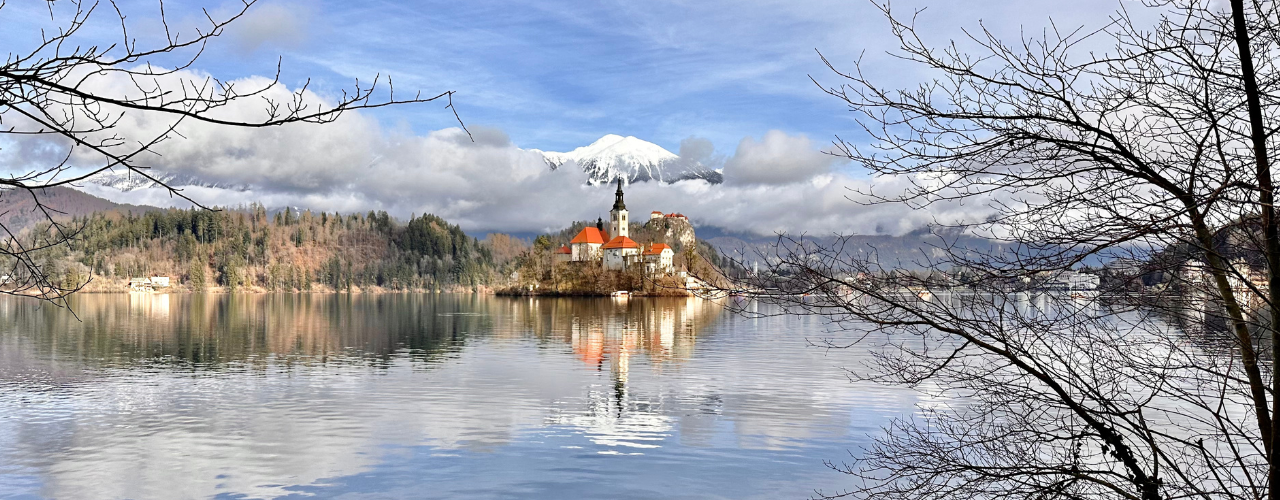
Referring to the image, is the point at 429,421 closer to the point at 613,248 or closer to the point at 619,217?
the point at 613,248

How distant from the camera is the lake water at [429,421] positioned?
1510cm

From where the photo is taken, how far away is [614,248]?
5896 inches

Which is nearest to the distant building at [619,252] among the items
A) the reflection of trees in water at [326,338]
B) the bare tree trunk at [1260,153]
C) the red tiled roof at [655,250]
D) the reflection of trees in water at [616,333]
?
the red tiled roof at [655,250]

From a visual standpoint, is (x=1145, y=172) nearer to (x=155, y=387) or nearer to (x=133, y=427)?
(x=133, y=427)

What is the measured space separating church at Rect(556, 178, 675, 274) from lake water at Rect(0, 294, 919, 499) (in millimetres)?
99164

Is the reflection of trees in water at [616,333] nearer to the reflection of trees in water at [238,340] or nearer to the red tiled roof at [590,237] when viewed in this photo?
the reflection of trees in water at [238,340]

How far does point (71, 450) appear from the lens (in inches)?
672

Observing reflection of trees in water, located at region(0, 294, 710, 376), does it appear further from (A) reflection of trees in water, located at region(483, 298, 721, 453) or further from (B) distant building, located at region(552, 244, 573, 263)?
(B) distant building, located at region(552, 244, 573, 263)

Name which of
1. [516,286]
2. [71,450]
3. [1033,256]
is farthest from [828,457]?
[516,286]

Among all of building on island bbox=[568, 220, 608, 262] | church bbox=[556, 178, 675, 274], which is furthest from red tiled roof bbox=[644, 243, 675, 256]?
building on island bbox=[568, 220, 608, 262]

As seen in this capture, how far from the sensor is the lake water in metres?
15.1

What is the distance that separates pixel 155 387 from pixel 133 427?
7.40m

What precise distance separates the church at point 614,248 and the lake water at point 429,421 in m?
99.2

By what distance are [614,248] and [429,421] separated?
12918 centimetres
